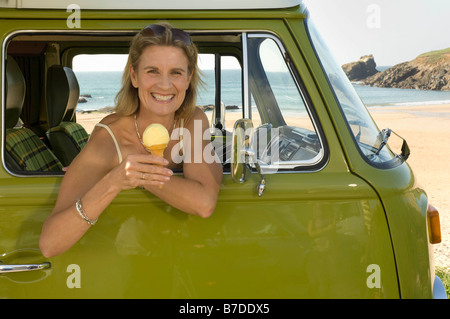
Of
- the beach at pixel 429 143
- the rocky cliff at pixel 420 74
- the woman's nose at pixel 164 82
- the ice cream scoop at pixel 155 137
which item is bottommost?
the beach at pixel 429 143

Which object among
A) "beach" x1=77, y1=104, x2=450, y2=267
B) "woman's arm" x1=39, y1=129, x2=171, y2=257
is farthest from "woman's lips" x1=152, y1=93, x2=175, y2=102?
"beach" x1=77, y1=104, x2=450, y2=267

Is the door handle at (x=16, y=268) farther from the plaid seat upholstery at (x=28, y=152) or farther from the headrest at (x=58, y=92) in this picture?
the headrest at (x=58, y=92)

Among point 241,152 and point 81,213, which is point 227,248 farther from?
point 81,213

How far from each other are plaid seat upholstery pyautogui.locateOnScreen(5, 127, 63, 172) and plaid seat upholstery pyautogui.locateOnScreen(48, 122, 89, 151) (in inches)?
8.7

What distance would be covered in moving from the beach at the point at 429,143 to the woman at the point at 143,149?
1.55 feet

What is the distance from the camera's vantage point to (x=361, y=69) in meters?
52.4

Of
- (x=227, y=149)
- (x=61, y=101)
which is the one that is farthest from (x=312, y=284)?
(x=61, y=101)

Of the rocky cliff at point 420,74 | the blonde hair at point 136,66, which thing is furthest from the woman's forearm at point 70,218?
the rocky cliff at point 420,74

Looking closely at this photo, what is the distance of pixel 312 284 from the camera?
7.92ft

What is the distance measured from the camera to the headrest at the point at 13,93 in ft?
8.43

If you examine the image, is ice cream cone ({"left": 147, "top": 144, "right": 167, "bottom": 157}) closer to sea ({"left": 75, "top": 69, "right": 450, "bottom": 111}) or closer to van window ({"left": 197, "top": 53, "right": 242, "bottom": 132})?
sea ({"left": 75, "top": 69, "right": 450, "bottom": 111})

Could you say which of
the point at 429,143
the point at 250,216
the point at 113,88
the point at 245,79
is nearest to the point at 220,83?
the point at 113,88

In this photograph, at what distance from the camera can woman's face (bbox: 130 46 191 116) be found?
2.37 metres
